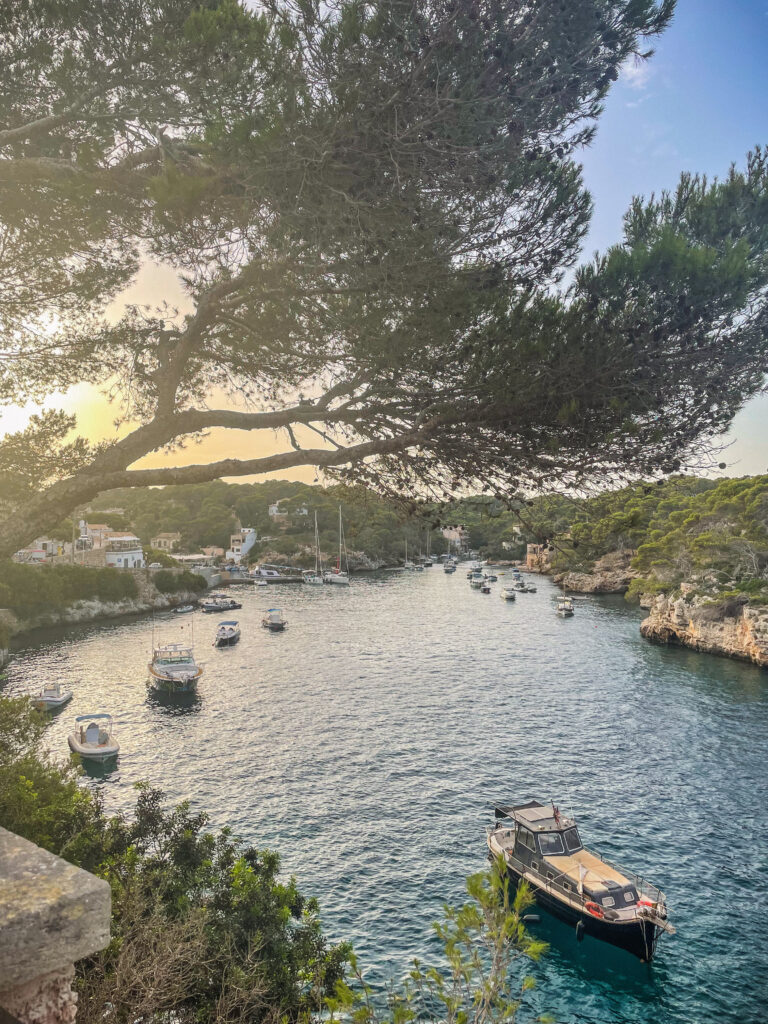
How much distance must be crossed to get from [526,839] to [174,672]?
22.0 m

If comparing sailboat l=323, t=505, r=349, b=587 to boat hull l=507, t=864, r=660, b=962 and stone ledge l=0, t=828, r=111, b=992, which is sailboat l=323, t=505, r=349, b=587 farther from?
stone ledge l=0, t=828, r=111, b=992

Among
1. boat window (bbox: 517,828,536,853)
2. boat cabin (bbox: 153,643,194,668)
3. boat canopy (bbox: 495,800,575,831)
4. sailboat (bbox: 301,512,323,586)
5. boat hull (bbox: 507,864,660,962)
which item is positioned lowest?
boat hull (bbox: 507,864,660,962)

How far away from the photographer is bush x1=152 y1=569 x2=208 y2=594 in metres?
64.4

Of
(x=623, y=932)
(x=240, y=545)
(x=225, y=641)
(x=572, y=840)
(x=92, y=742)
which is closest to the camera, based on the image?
(x=623, y=932)

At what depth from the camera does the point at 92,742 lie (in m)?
23.9

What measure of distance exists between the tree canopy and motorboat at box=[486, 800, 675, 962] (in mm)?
11383

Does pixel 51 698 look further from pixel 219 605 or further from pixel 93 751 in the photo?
pixel 219 605

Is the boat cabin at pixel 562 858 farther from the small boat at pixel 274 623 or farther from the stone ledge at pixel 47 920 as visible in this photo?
the small boat at pixel 274 623

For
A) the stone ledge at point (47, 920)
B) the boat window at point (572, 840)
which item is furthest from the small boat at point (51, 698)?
the stone ledge at point (47, 920)

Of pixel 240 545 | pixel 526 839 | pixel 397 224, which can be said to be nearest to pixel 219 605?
pixel 240 545

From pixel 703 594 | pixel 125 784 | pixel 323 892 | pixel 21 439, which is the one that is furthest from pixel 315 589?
pixel 21 439

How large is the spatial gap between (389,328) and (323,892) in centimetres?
1434

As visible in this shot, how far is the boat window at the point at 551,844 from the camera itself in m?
16.0

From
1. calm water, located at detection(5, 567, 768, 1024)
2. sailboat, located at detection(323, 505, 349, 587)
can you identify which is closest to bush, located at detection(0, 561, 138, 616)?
calm water, located at detection(5, 567, 768, 1024)
